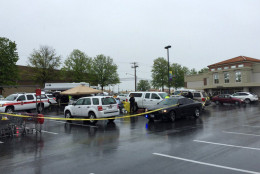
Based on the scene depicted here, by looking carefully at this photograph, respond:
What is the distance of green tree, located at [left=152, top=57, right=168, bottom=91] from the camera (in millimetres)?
65562

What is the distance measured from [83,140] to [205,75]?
4507 cm

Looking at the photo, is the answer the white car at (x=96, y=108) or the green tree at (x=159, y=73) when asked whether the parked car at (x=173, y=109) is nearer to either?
the white car at (x=96, y=108)

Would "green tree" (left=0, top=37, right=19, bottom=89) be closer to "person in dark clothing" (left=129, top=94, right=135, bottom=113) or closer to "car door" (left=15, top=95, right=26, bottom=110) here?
"car door" (left=15, top=95, right=26, bottom=110)

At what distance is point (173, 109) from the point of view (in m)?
13.9

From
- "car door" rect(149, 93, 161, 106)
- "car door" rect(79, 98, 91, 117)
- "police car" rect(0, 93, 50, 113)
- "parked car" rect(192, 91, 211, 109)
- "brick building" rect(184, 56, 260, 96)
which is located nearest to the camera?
"car door" rect(79, 98, 91, 117)

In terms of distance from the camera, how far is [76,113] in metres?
14.2

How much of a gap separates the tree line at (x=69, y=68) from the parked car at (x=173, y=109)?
20611 mm

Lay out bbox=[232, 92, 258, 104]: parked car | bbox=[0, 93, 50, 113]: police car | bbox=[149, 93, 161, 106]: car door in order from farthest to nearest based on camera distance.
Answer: bbox=[232, 92, 258, 104]: parked car, bbox=[149, 93, 161, 106]: car door, bbox=[0, 93, 50, 113]: police car

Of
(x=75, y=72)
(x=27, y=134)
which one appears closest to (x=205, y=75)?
(x=75, y=72)

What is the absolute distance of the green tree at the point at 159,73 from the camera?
65.6 meters

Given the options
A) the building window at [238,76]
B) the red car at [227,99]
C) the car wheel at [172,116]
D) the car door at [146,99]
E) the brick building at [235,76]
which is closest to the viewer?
the car wheel at [172,116]

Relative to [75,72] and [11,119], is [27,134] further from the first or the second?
[75,72]

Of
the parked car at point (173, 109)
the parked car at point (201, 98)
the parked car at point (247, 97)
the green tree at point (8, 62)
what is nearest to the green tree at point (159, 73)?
the parked car at point (247, 97)

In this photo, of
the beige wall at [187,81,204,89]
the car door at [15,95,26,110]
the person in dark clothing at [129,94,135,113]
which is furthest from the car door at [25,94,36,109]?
the beige wall at [187,81,204,89]
